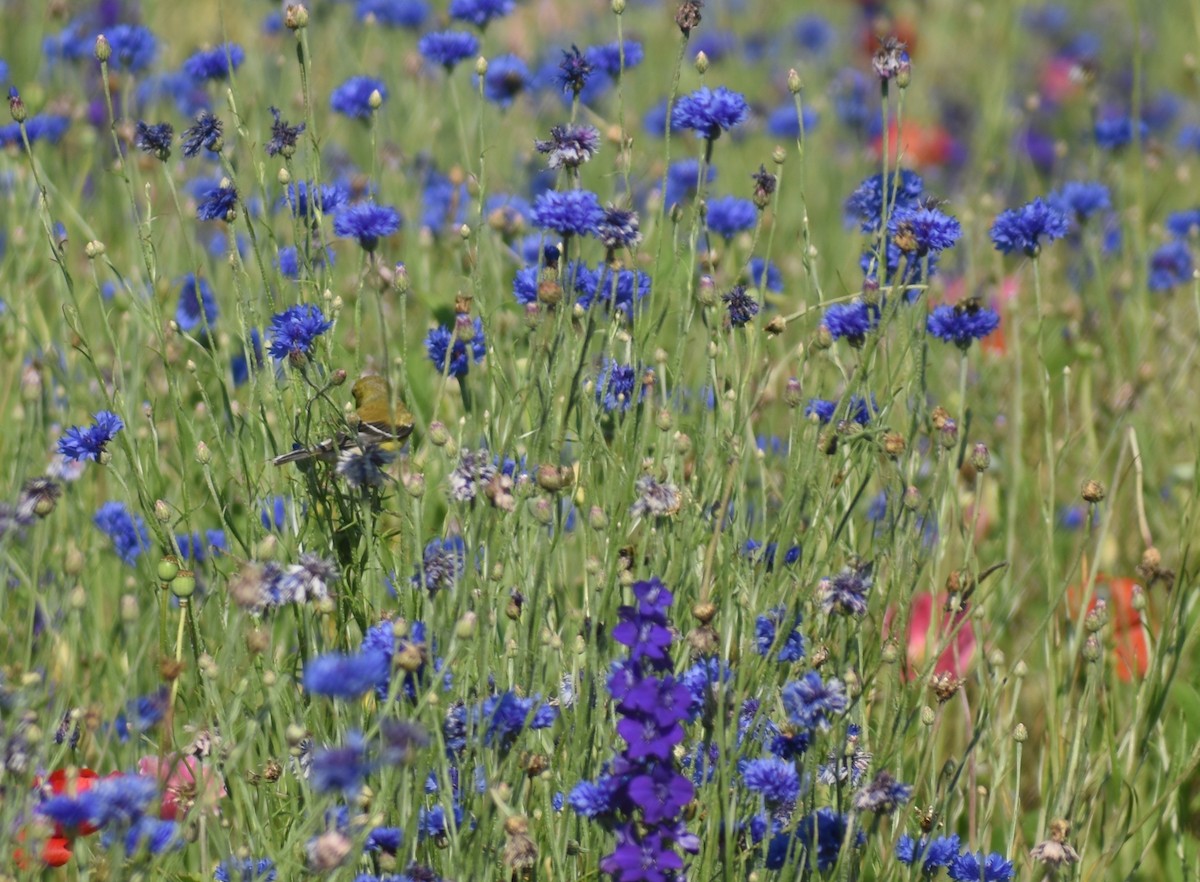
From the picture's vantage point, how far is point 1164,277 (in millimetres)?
3281

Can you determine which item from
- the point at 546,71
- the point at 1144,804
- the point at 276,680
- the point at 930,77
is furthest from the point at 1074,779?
the point at 930,77

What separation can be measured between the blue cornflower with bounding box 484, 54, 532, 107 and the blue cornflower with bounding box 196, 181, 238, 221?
111cm

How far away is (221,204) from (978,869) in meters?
1.24

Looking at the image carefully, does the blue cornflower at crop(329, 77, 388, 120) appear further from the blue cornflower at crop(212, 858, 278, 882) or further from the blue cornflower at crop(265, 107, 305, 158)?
the blue cornflower at crop(212, 858, 278, 882)

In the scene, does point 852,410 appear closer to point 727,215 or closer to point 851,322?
point 851,322

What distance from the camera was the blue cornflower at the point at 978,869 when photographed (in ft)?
5.41

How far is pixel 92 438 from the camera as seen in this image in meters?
1.86

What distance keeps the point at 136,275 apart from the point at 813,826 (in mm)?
1742

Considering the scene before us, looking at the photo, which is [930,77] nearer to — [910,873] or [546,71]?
[546,71]

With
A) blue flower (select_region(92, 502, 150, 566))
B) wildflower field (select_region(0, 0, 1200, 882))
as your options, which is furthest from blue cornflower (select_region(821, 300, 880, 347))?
blue flower (select_region(92, 502, 150, 566))

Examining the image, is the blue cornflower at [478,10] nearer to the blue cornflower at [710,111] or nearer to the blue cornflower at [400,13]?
the blue cornflower at [710,111]

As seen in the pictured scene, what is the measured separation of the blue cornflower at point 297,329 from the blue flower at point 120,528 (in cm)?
58

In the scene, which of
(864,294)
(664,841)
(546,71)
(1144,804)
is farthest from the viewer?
(546,71)

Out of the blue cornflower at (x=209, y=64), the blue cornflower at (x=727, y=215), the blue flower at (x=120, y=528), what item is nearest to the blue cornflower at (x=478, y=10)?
the blue cornflower at (x=209, y=64)
